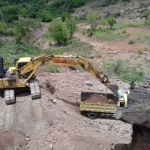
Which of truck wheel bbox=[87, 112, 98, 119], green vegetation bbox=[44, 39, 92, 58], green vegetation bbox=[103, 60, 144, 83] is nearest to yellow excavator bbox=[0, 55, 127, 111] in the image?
truck wheel bbox=[87, 112, 98, 119]

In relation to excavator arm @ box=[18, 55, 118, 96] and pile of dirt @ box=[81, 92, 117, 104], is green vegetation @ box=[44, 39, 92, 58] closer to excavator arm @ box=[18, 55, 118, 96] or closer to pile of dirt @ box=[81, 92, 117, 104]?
pile of dirt @ box=[81, 92, 117, 104]

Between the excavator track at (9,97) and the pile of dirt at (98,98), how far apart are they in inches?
162

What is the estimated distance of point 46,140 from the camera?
14414 millimetres

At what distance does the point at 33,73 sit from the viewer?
19.0 m

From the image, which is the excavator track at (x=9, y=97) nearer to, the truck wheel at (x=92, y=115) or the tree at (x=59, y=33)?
the truck wheel at (x=92, y=115)

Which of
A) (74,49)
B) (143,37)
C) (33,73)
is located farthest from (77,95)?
(143,37)

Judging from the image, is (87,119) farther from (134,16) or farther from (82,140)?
(134,16)

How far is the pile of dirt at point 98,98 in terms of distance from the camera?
1920cm

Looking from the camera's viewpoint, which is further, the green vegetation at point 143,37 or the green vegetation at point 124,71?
the green vegetation at point 143,37

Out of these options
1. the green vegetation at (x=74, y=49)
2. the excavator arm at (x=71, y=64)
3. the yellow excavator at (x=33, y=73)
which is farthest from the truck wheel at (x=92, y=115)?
the green vegetation at (x=74, y=49)

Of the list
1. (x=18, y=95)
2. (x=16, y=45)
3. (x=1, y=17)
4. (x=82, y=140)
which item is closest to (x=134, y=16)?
(x=1, y=17)

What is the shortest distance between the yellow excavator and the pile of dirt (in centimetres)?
85

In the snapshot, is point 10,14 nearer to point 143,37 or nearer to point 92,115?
point 143,37

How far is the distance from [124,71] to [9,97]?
12.0 meters
